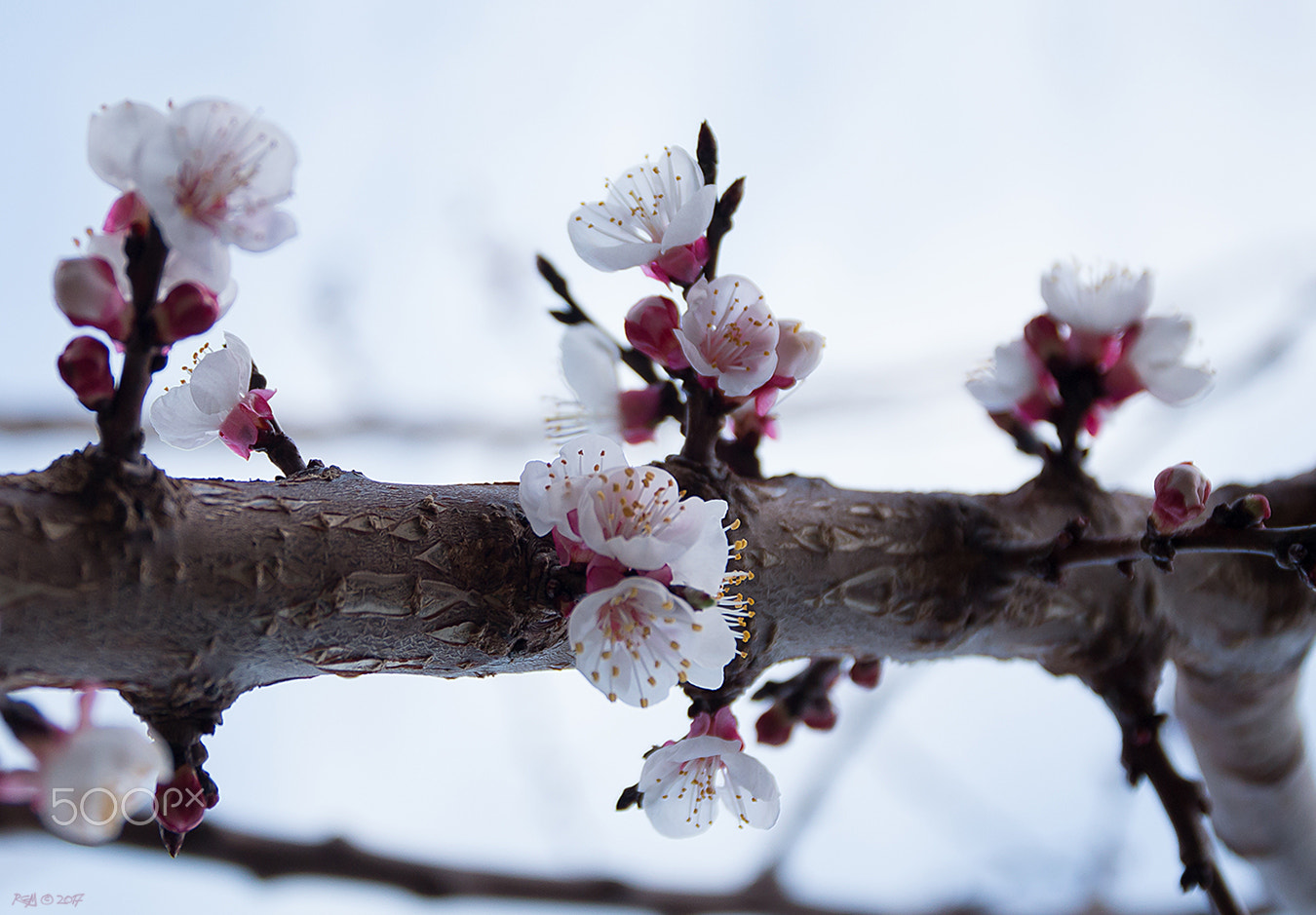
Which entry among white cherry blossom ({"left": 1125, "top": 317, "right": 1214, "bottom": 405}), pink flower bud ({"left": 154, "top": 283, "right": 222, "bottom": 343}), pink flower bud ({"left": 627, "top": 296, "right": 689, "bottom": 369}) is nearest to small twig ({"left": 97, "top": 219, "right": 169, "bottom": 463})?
pink flower bud ({"left": 154, "top": 283, "right": 222, "bottom": 343})

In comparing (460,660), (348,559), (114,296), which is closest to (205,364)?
(114,296)

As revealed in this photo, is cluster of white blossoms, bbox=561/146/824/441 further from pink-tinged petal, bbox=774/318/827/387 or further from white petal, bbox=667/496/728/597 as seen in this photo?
white petal, bbox=667/496/728/597

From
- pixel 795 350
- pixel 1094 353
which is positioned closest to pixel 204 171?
pixel 795 350

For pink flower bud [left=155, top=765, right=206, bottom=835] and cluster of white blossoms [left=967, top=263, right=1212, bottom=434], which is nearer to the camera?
pink flower bud [left=155, top=765, right=206, bottom=835]

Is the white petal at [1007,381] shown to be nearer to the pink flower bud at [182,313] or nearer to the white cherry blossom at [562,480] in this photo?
the white cherry blossom at [562,480]

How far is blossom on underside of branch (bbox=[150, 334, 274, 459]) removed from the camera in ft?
2.65

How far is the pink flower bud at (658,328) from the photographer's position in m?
0.84

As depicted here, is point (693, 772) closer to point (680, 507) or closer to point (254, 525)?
point (680, 507)

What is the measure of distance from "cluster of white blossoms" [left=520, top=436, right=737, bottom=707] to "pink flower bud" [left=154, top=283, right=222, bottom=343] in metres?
0.26

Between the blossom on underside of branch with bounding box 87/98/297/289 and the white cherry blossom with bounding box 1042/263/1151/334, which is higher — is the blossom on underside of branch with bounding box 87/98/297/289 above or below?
below

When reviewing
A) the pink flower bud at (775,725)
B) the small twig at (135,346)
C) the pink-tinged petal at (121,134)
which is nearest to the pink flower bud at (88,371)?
the small twig at (135,346)

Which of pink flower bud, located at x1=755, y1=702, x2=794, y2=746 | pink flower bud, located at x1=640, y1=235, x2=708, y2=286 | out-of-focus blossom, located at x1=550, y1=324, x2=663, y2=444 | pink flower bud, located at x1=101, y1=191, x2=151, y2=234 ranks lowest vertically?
pink flower bud, located at x1=755, y1=702, x2=794, y2=746

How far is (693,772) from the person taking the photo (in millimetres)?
814

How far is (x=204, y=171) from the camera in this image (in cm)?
64
